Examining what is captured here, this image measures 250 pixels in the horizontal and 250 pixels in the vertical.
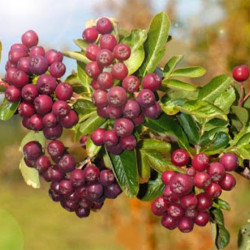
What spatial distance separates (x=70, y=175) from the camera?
1483 millimetres

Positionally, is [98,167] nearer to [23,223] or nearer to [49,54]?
[49,54]

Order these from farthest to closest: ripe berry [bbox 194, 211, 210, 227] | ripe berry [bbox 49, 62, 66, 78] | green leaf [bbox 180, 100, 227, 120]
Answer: ripe berry [bbox 194, 211, 210, 227] < ripe berry [bbox 49, 62, 66, 78] < green leaf [bbox 180, 100, 227, 120]

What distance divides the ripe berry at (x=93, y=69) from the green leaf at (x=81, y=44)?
4.2 inches

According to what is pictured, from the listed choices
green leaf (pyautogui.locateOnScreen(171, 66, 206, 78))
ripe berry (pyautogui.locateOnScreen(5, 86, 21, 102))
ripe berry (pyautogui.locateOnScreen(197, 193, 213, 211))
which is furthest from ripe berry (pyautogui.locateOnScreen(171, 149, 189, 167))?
ripe berry (pyautogui.locateOnScreen(5, 86, 21, 102))

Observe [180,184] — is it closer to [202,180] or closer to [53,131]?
[202,180]

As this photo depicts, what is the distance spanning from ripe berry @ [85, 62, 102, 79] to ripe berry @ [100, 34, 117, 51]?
5 cm

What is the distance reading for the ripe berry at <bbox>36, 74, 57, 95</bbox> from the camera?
1.37 metres

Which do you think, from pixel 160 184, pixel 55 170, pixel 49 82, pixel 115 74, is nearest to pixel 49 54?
pixel 49 82

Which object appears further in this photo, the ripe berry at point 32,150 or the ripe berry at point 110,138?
the ripe berry at point 32,150

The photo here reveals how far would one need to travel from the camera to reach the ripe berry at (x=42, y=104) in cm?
136

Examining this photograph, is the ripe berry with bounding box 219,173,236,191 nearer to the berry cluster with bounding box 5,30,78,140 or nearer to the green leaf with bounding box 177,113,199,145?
the green leaf with bounding box 177,113,199,145

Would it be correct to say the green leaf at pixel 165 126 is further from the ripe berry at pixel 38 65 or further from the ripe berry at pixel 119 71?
the ripe berry at pixel 38 65

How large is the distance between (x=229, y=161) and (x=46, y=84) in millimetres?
512

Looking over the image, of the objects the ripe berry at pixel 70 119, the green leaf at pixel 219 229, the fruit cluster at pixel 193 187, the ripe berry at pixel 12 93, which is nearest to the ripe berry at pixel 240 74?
the fruit cluster at pixel 193 187
